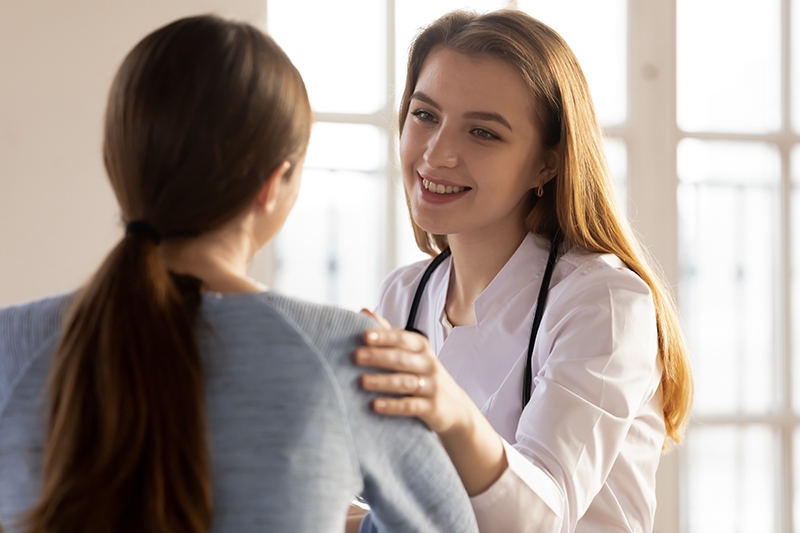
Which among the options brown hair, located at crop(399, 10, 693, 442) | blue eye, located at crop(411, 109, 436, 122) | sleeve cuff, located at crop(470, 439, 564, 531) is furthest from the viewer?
blue eye, located at crop(411, 109, 436, 122)

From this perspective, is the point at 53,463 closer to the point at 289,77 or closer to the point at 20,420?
the point at 20,420

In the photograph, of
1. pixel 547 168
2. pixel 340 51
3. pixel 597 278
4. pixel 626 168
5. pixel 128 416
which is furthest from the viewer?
pixel 626 168

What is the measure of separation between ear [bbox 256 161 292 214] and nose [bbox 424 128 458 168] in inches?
30.9

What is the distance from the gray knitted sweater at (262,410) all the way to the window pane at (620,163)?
2.38 m

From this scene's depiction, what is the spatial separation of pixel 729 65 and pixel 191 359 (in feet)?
9.73

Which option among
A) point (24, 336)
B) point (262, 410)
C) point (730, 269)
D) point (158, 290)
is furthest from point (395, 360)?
point (730, 269)

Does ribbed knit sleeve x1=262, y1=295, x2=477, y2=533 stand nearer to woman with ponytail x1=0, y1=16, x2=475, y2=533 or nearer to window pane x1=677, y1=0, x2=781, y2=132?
woman with ponytail x1=0, y1=16, x2=475, y2=533

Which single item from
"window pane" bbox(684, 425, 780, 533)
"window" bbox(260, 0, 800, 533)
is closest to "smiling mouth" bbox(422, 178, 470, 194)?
"window" bbox(260, 0, 800, 533)

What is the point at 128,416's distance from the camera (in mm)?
783

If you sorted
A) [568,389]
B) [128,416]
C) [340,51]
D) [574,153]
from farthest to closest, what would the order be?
[340,51]
[574,153]
[568,389]
[128,416]

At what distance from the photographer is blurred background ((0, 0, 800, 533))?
99.7 inches

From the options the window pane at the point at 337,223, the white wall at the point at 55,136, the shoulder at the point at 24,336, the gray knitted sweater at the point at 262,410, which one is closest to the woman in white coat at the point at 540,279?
the gray knitted sweater at the point at 262,410

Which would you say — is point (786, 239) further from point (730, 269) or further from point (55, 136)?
point (55, 136)

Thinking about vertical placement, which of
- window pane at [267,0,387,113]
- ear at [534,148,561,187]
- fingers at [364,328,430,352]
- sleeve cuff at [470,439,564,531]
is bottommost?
sleeve cuff at [470,439,564,531]
